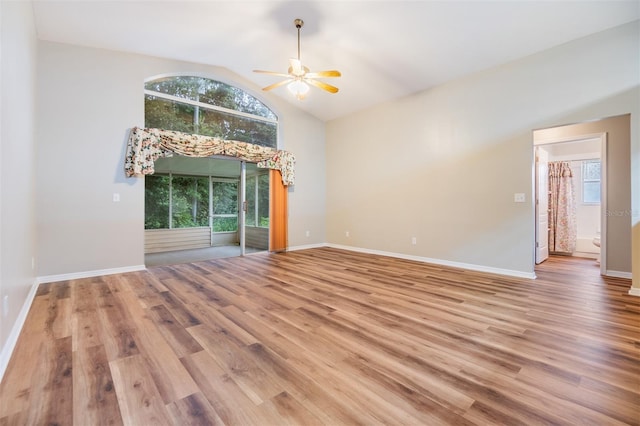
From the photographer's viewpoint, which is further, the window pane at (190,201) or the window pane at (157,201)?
the window pane at (190,201)

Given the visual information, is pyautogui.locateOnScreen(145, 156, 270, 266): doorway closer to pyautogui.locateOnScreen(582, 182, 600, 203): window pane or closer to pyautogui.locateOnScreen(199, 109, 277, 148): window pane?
pyautogui.locateOnScreen(199, 109, 277, 148): window pane

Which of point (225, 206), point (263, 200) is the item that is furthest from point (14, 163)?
point (225, 206)

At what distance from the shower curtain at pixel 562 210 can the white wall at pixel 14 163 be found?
8146 millimetres

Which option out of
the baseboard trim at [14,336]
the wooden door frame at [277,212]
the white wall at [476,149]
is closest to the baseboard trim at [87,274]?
the baseboard trim at [14,336]

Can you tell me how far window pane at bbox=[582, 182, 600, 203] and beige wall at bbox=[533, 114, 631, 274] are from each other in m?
2.17

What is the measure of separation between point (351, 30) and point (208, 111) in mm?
3110

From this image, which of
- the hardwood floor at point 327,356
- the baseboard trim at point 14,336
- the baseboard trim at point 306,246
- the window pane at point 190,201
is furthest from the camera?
the window pane at point 190,201

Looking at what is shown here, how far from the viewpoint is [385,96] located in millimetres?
5566

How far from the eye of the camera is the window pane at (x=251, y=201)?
6.16 m

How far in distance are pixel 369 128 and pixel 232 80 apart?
3.00 metres

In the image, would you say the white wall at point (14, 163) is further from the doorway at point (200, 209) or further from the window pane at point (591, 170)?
the window pane at point (591, 170)

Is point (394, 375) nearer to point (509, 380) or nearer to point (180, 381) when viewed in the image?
point (509, 380)

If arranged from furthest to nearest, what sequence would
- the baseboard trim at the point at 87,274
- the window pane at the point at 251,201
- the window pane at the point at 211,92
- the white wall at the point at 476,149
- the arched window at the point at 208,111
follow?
1. the window pane at the point at 251,201
2. the window pane at the point at 211,92
3. the arched window at the point at 208,111
4. the baseboard trim at the point at 87,274
5. the white wall at the point at 476,149

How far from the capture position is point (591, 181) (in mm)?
5910
